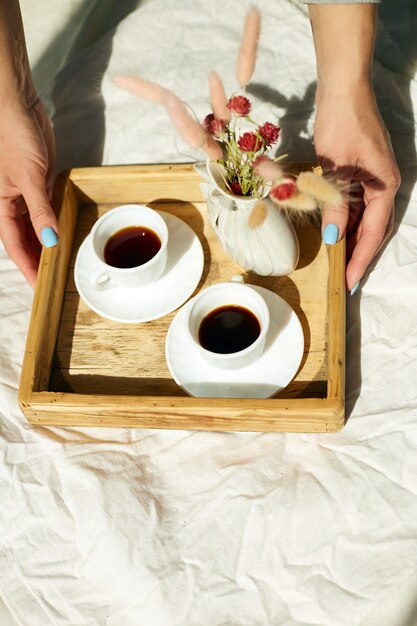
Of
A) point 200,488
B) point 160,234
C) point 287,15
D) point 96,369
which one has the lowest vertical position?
point 200,488

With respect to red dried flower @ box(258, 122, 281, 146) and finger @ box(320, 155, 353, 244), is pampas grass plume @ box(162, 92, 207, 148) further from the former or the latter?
finger @ box(320, 155, 353, 244)

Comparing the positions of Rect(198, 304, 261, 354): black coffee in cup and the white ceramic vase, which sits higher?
the white ceramic vase

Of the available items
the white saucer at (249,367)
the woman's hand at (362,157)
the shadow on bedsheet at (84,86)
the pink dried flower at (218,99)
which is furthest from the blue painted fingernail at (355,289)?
the shadow on bedsheet at (84,86)

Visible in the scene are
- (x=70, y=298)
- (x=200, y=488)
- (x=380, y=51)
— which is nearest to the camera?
(x=200, y=488)

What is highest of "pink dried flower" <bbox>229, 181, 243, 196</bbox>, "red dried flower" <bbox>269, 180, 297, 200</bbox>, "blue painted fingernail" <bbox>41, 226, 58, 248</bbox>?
"red dried flower" <bbox>269, 180, 297, 200</bbox>

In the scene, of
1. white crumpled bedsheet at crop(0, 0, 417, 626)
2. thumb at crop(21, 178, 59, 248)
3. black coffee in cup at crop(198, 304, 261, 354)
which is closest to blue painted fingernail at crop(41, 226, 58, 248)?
thumb at crop(21, 178, 59, 248)

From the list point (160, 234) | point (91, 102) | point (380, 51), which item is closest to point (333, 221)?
point (160, 234)

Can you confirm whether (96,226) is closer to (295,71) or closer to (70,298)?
(70,298)

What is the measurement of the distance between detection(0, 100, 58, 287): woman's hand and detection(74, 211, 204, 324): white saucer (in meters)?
0.10

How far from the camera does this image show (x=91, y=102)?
1512 mm

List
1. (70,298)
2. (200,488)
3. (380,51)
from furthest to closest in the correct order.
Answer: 1. (380,51)
2. (70,298)
3. (200,488)

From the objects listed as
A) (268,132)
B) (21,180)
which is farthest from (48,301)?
(268,132)

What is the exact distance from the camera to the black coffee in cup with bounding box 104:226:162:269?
1.15m

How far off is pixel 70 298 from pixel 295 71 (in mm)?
661
